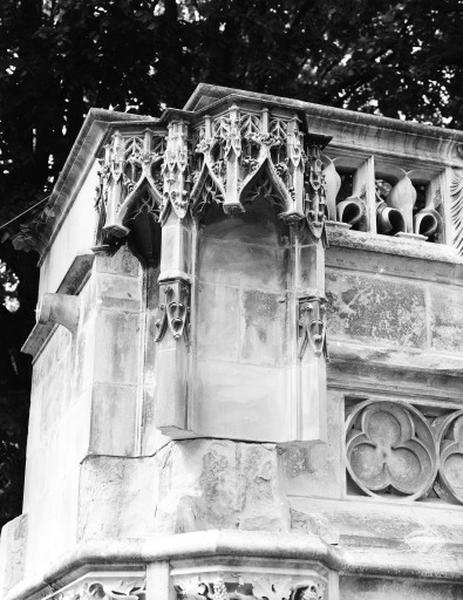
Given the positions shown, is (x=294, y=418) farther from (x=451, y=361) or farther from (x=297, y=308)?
(x=451, y=361)

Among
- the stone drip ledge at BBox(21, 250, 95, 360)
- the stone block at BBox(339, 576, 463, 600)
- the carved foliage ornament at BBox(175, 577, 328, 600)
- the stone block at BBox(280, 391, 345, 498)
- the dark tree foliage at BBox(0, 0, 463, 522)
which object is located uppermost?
the dark tree foliage at BBox(0, 0, 463, 522)

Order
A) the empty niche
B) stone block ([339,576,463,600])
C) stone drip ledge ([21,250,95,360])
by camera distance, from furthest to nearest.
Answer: stone drip ledge ([21,250,95,360]), the empty niche, stone block ([339,576,463,600])

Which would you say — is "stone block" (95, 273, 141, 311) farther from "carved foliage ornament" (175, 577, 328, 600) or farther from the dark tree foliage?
the dark tree foliage

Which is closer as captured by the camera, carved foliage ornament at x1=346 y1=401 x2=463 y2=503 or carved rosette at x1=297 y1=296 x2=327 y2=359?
carved rosette at x1=297 y1=296 x2=327 y2=359

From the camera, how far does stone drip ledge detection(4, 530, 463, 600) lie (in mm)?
4730

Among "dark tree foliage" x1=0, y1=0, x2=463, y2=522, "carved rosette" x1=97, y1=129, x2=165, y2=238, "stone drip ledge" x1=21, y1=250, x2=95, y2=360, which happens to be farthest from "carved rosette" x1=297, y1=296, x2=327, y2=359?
"dark tree foliage" x1=0, y1=0, x2=463, y2=522

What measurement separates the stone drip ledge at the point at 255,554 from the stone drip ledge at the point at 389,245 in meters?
1.49

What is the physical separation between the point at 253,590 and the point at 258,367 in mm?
1081

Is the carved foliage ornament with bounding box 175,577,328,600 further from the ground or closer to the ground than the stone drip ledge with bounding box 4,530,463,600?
closer to the ground

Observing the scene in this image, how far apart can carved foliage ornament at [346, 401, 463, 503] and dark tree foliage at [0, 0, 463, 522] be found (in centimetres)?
433

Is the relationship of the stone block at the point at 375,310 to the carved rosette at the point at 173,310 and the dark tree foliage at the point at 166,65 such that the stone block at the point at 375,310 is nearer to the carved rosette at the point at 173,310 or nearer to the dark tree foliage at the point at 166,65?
the carved rosette at the point at 173,310

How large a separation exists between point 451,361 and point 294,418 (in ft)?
3.46

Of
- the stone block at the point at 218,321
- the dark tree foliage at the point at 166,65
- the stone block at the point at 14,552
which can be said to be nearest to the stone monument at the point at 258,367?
the stone block at the point at 218,321

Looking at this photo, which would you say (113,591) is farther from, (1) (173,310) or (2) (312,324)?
(2) (312,324)
